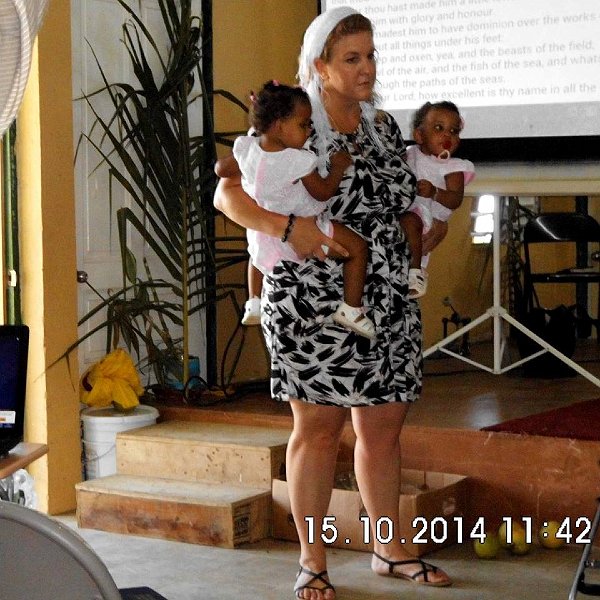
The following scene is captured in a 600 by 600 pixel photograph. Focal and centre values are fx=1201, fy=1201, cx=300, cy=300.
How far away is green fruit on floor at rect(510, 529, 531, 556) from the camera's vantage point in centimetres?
344

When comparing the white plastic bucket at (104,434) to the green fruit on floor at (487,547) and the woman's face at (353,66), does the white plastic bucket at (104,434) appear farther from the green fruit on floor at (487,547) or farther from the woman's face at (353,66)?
the woman's face at (353,66)

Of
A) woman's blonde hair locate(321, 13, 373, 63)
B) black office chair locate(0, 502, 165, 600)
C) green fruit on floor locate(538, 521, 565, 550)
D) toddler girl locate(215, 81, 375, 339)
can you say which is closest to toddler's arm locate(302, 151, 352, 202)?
toddler girl locate(215, 81, 375, 339)

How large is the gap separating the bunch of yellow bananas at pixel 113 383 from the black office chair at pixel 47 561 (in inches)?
122

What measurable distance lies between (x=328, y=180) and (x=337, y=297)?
30 centimetres

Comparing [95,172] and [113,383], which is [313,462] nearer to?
[113,383]

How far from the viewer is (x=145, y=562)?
11.5ft

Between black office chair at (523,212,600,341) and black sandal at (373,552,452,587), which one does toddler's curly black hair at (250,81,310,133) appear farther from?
black office chair at (523,212,600,341)

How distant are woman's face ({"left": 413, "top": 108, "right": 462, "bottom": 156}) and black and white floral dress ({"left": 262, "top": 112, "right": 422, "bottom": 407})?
0.15 metres

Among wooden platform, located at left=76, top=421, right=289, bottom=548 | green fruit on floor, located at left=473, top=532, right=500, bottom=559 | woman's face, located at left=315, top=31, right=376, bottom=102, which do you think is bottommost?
green fruit on floor, located at left=473, top=532, right=500, bottom=559

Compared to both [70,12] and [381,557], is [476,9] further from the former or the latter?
[381,557]

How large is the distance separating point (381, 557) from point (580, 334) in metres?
3.84

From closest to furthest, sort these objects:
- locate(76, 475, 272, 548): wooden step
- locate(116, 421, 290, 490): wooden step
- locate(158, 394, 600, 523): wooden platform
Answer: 1. locate(158, 394, 600, 523): wooden platform
2. locate(76, 475, 272, 548): wooden step
3. locate(116, 421, 290, 490): wooden step

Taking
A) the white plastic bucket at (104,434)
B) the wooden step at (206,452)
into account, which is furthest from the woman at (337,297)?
the white plastic bucket at (104,434)

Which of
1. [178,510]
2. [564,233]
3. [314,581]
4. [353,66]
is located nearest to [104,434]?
[178,510]
